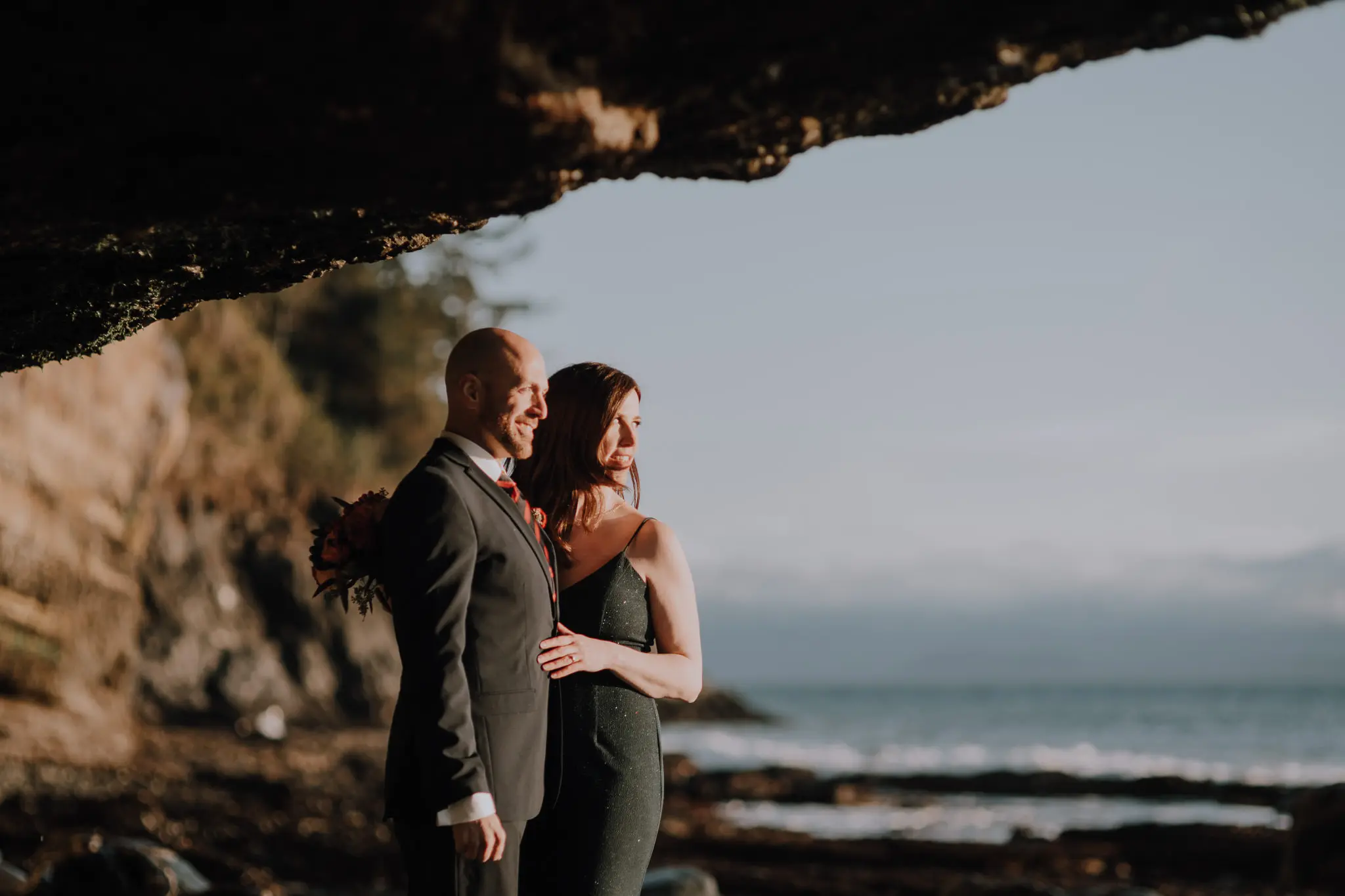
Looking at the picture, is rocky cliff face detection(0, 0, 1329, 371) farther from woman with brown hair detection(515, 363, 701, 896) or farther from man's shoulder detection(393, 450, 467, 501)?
woman with brown hair detection(515, 363, 701, 896)

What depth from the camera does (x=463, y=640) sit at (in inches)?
127

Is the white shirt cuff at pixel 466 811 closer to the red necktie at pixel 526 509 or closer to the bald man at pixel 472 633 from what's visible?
the bald man at pixel 472 633

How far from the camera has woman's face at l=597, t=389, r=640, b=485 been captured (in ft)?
12.6

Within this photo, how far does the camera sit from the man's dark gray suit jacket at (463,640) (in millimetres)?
3197

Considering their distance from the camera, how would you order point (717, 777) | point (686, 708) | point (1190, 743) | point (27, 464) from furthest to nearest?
point (686, 708) < point (1190, 743) < point (717, 777) < point (27, 464)

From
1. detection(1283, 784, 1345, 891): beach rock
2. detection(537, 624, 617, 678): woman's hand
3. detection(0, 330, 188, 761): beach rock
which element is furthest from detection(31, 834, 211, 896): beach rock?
detection(1283, 784, 1345, 891): beach rock

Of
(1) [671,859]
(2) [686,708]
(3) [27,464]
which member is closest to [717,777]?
(1) [671,859]

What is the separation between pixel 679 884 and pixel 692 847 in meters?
6.50

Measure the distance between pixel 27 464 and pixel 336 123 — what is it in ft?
54.9

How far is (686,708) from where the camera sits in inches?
2315

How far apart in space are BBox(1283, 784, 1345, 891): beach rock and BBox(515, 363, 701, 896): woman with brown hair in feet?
36.8

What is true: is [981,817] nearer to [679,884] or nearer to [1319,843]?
[1319,843]

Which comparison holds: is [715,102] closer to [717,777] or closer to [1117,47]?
[1117,47]

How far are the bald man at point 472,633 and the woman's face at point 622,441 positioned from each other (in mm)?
319
